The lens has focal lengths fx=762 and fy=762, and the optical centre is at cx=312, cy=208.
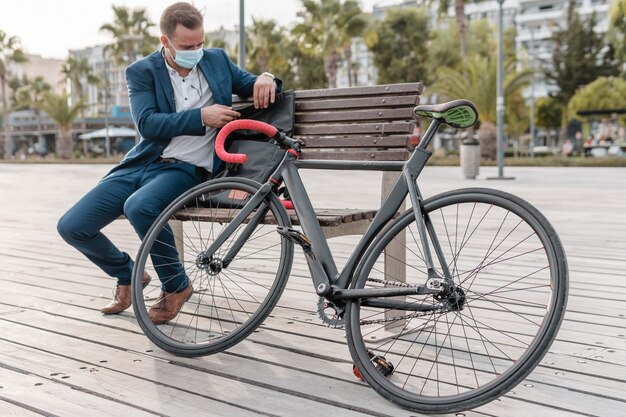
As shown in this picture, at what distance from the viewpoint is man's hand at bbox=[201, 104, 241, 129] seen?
3359 millimetres

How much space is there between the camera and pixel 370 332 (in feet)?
10.7

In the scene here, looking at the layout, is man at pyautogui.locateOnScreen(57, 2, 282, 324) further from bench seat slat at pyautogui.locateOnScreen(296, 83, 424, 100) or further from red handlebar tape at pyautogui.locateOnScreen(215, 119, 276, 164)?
red handlebar tape at pyautogui.locateOnScreen(215, 119, 276, 164)

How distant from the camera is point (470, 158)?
19.1m

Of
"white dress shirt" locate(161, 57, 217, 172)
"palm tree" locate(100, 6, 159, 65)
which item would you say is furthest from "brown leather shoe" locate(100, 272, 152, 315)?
"palm tree" locate(100, 6, 159, 65)

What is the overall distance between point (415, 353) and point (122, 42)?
55234 mm

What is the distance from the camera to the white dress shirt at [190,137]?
3584mm

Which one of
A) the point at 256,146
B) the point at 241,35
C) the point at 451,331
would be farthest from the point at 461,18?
the point at 451,331

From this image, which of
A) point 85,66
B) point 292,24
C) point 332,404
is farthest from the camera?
point 85,66

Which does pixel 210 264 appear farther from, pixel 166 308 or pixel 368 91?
pixel 368 91

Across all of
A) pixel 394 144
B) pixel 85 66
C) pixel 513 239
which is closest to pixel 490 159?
pixel 513 239

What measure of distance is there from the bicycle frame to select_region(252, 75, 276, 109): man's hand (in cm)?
55

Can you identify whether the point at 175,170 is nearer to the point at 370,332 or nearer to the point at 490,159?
the point at 370,332

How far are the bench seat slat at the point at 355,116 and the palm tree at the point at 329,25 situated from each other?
122 feet

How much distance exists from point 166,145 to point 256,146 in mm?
457
